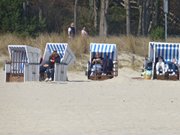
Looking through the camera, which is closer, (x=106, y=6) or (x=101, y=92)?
(x=101, y=92)

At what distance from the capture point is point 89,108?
14734 millimetres

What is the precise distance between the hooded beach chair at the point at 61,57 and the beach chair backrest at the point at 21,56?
0.38 meters

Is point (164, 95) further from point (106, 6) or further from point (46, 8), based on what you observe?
point (46, 8)

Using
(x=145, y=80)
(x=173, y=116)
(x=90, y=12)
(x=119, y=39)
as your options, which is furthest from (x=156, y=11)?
(x=173, y=116)

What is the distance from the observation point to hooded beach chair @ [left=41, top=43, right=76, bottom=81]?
76.9 feet

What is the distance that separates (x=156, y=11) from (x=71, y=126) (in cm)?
4228

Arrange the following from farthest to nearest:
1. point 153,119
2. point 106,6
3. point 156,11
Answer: point 156,11
point 106,6
point 153,119

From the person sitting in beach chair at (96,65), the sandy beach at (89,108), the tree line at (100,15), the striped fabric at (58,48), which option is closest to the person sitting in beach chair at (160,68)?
the person sitting in beach chair at (96,65)

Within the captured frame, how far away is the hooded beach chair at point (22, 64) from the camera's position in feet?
75.8

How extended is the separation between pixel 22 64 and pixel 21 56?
628mm

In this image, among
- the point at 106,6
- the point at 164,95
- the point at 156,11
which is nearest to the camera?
the point at 164,95

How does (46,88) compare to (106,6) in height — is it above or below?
below

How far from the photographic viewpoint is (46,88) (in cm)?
1988

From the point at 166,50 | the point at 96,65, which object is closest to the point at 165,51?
the point at 166,50
